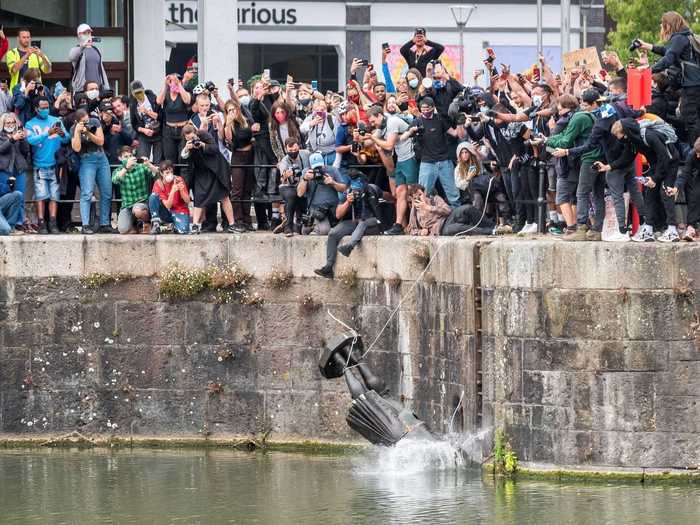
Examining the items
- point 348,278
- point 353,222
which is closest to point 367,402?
point 348,278

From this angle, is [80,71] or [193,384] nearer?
[193,384]

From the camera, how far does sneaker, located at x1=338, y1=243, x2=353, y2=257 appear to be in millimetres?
21844

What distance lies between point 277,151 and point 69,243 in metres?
3.11

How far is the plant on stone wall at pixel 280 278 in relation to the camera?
22.3 meters

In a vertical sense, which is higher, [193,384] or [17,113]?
[17,113]

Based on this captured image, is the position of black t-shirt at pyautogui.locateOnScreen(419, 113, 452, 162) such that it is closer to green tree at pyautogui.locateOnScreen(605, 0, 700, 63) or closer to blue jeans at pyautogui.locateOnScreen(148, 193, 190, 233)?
blue jeans at pyautogui.locateOnScreen(148, 193, 190, 233)

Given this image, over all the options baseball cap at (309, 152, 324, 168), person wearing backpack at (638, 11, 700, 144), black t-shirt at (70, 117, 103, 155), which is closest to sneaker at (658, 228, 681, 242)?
person wearing backpack at (638, 11, 700, 144)

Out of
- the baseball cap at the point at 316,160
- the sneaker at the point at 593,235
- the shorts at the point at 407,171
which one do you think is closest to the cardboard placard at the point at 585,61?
the shorts at the point at 407,171

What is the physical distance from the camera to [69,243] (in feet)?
74.6

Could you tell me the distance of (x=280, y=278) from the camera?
22281mm

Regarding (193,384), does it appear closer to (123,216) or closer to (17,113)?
(123,216)

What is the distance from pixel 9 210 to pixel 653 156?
9083 mm

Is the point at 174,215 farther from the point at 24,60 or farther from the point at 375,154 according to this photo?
the point at 24,60

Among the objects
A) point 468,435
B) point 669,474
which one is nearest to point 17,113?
point 468,435
